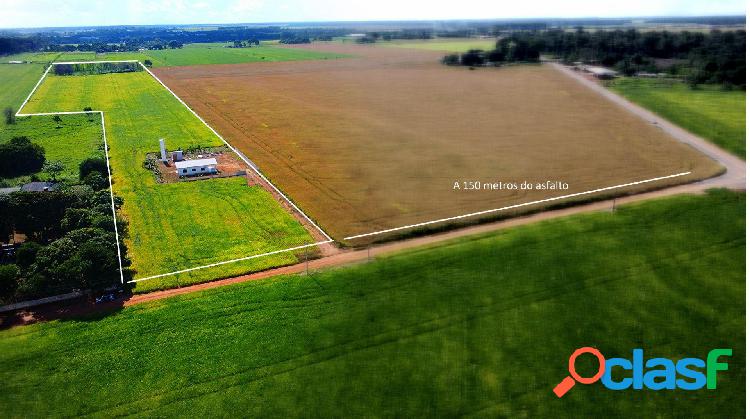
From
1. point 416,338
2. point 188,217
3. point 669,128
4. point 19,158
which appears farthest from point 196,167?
point 669,128

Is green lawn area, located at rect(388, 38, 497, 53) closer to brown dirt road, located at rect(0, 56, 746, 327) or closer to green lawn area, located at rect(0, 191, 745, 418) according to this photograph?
brown dirt road, located at rect(0, 56, 746, 327)

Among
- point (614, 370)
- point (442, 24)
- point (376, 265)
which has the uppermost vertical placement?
point (442, 24)

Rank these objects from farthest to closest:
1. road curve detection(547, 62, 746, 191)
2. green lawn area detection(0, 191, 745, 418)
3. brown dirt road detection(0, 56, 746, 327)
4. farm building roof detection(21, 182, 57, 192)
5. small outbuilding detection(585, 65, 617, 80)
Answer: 1. small outbuilding detection(585, 65, 617, 80)
2. road curve detection(547, 62, 746, 191)
3. farm building roof detection(21, 182, 57, 192)
4. brown dirt road detection(0, 56, 746, 327)
5. green lawn area detection(0, 191, 745, 418)

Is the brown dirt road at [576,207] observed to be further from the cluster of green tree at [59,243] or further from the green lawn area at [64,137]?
the green lawn area at [64,137]

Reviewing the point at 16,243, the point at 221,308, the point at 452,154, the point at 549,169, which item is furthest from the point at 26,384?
the point at 549,169

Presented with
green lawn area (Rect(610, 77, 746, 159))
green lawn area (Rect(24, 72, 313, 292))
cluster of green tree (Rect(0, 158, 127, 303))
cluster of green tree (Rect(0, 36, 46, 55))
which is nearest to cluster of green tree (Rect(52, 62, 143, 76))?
cluster of green tree (Rect(0, 36, 46, 55))

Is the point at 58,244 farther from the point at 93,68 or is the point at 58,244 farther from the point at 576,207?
the point at 93,68

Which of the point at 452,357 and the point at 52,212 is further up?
the point at 52,212

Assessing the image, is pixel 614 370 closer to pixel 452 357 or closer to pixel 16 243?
pixel 452 357
